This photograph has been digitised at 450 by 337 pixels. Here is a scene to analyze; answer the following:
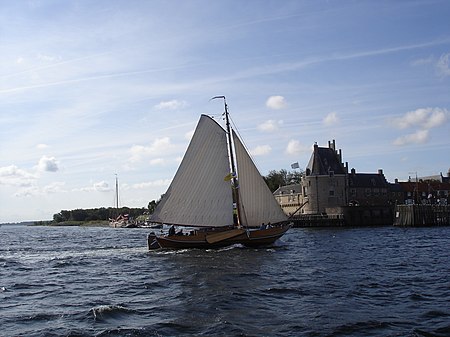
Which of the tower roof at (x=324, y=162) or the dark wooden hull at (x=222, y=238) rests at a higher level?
the tower roof at (x=324, y=162)

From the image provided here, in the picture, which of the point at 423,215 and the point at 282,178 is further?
the point at 282,178

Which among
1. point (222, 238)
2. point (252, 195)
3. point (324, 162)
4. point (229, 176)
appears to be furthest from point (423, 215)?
point (222, 238)

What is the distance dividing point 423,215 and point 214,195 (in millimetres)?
53899

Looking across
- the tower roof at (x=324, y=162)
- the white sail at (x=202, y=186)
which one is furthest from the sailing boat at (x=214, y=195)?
the tower roof at (x=324, y=162)

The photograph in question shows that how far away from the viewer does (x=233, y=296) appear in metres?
22.7

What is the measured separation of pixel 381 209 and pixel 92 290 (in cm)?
8247

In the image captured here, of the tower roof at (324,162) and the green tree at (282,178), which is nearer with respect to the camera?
the tower roof at (324,162)

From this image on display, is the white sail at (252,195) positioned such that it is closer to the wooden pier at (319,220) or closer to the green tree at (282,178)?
the wooden pier at (319,220)

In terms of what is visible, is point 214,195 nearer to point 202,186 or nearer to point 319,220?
point 202,186

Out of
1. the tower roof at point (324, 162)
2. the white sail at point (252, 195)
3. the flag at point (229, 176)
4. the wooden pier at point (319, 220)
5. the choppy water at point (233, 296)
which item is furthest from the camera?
the tower roof at point (324, 162)

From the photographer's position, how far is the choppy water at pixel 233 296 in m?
17.1

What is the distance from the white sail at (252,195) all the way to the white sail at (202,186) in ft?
3.92

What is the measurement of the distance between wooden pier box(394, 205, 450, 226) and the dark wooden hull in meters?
47.7

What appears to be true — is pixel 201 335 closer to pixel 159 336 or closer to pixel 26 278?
pixel 159 336
